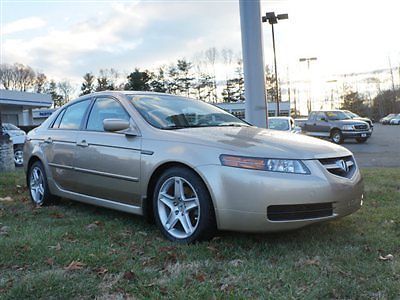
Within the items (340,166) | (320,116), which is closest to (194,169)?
(340,166)

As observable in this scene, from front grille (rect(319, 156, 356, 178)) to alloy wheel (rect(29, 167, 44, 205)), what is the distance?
3761 millimetres

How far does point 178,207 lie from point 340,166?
4.97ft

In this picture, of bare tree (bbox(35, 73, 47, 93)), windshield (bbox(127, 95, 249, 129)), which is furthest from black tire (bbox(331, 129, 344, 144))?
bare tree (bbox(35, 73, 47, 93))

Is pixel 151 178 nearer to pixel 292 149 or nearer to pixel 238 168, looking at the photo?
pixel 238 168

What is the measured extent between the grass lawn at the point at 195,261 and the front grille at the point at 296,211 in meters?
0.29

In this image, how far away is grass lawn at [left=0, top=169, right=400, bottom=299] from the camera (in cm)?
293

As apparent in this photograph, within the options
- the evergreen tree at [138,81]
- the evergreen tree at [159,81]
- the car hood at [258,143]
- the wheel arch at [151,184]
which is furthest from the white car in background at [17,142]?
the evergreen tree at [159,81]

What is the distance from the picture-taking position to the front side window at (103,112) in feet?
16.0

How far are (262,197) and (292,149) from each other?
0.55 m

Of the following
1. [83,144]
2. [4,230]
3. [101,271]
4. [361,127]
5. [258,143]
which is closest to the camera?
[101,271]

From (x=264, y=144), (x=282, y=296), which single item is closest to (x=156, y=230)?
(x=264, y=144)

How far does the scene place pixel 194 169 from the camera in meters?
3.89

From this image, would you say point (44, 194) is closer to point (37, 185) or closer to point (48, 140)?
point (37, 185)

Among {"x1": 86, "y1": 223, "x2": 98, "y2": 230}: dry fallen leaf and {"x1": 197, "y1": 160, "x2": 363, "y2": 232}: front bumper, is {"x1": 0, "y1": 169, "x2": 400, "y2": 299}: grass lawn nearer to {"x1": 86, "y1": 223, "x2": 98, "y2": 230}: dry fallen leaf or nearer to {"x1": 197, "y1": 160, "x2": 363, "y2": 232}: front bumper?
{"x1": 86, "y1": 223, "x2": 98, "y2": 230}: dry fallen leaf
